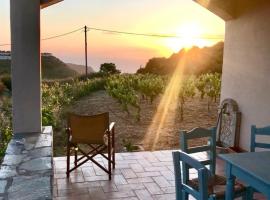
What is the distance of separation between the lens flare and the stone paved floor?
71.0 inches

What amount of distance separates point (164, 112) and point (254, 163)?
22.7 ft

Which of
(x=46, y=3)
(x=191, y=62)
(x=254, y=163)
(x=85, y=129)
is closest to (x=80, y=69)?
(x=191, y=62)

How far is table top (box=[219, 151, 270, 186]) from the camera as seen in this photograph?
2466 mm

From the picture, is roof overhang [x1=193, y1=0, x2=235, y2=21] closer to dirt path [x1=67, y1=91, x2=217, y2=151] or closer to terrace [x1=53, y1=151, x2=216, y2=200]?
terrace [x1=53, y1=151, x2=216, y2=200]

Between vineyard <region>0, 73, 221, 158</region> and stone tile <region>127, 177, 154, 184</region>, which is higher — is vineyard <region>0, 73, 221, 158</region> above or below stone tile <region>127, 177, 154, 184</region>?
above

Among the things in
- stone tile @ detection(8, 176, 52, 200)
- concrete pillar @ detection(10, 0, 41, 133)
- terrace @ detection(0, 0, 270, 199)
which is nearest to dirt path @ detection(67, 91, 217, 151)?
terrace @ detection(0, 0, 270, 199)

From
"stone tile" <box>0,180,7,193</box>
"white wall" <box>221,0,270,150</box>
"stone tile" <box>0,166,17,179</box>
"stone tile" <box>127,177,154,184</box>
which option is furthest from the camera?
"white wall" <box>221,0,270,150</box>

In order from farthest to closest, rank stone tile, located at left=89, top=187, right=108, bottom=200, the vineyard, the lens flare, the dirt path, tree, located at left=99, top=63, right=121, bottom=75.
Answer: tree, located at left=99, top=63, right=121, bottom=75 → the vineyard → the lens flare → the dirt path → stone tile, located at left=89, top=187, right=108, bottom=200

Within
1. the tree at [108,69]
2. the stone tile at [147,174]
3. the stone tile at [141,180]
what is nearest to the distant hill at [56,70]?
the tree at [108,69]

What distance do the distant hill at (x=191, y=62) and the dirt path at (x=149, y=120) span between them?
1720 millimetres

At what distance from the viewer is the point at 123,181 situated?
446 cm

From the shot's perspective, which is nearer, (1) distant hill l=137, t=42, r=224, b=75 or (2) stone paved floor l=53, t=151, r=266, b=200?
(2) stone paved floor l=53, t=151, r=266, b=200

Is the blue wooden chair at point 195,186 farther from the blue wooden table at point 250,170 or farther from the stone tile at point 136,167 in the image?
the stone tile at point 136,167

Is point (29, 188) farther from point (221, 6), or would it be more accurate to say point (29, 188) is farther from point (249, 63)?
point (221, 6)
